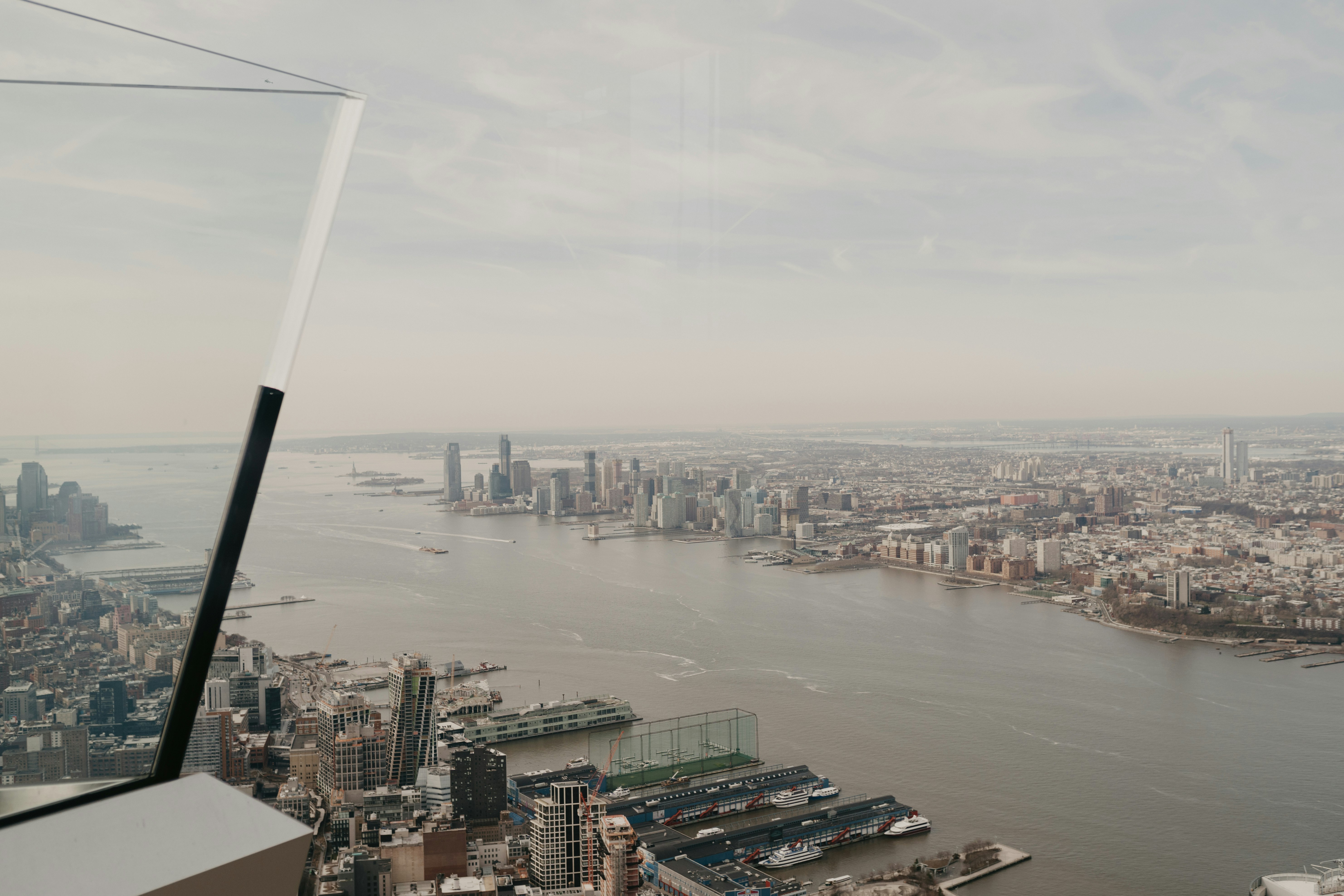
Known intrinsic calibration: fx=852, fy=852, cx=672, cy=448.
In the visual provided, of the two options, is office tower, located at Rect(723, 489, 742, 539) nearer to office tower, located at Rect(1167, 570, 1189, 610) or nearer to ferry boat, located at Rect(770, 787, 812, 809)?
office tower, located at Rect(1167, 570, 1189, 610)

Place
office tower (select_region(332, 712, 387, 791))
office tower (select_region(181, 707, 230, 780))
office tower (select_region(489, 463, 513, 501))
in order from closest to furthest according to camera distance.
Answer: office tower (select_region(181, 707, 230, 780)) → office tower (select_region(332, 712, 387, 791)) → office tower (select_region(489, 463, 513, 501))

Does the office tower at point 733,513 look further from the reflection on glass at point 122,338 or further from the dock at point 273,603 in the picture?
the reflection on glass at point 122,338

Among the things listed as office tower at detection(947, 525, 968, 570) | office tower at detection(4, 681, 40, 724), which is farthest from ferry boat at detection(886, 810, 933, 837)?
office tower at detection(947, 525, 968, 570)


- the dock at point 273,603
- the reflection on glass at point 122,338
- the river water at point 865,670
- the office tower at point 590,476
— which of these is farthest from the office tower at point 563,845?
the office tower at point 590,476

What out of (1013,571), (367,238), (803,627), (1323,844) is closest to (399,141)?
(367,238)

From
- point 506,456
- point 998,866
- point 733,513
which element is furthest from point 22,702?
point 506,456

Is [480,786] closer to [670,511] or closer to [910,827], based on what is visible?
[910,827]
